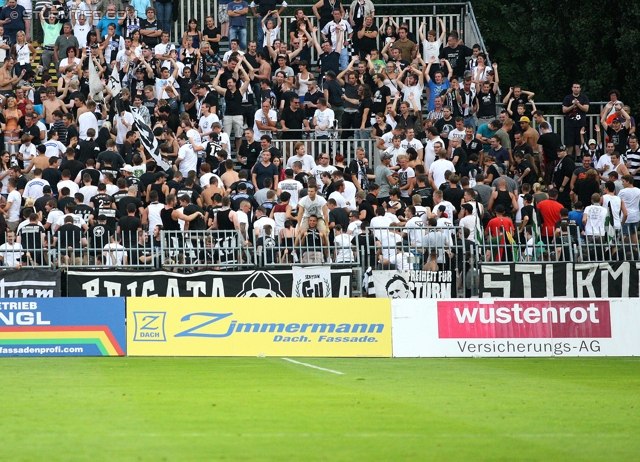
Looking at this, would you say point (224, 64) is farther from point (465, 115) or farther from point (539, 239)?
point (539, 239)

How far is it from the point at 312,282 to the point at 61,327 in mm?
5232

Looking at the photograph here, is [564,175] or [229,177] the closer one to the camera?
[229,177]

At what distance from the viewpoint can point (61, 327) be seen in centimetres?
1864

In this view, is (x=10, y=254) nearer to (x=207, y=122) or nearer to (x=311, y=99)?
(x=207, y=122)

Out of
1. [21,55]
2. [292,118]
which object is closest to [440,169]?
[292,118]

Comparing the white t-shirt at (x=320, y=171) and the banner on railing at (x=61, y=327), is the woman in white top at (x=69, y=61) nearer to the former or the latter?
the white t-shirt at (x=320, y=171)

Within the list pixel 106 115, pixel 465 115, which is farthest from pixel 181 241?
pixel 465 115

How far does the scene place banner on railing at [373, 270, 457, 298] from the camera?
21719 millimetres

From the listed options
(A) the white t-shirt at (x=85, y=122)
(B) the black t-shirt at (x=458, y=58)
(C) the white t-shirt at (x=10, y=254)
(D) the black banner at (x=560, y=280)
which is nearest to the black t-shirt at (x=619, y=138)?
(B) the black t-shirt at (x=458, y=58)

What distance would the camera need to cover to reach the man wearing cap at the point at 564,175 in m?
26.7

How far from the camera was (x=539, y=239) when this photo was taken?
73.9 feet

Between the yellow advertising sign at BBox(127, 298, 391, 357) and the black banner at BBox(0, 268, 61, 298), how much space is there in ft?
8.07

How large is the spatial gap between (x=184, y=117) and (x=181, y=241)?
4923 millimetres

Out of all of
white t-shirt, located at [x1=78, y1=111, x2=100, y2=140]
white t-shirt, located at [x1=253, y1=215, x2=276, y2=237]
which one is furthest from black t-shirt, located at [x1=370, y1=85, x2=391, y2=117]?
white t-shirt, located at [x1=78, y1=111, x2=100, y2=140]
